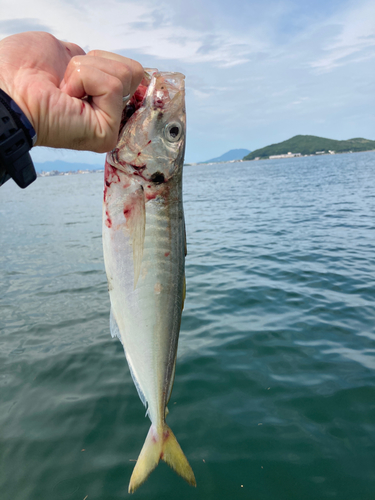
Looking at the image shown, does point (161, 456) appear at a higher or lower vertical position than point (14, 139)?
lower

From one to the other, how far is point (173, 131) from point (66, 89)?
0.76 metres

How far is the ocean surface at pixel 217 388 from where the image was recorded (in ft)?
12.4

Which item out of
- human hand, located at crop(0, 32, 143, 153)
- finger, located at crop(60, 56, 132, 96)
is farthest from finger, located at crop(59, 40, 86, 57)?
finger, located at crop(60, 56, 132, 96)

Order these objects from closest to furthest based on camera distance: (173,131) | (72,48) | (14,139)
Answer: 1. (14,139)
2. (72,48)
3. (173,131)

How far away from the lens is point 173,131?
2.23 metres

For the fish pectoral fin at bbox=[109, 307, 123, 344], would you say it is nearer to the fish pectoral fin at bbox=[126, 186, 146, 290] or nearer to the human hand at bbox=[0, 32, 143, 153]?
the fish pectoral fin at bbox=[126, 186, 146, 290]

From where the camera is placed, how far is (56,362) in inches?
237

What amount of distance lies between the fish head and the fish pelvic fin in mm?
1993

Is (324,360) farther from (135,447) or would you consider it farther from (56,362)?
(56,362)

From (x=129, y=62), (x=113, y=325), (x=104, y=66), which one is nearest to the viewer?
(x=104, y=66)

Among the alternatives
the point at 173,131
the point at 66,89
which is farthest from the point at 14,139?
the point at 173,131

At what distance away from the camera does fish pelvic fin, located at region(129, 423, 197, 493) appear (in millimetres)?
2631

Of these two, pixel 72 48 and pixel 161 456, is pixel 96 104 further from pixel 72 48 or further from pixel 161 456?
pixel 161 456

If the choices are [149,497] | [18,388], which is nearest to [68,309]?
[18,388]
